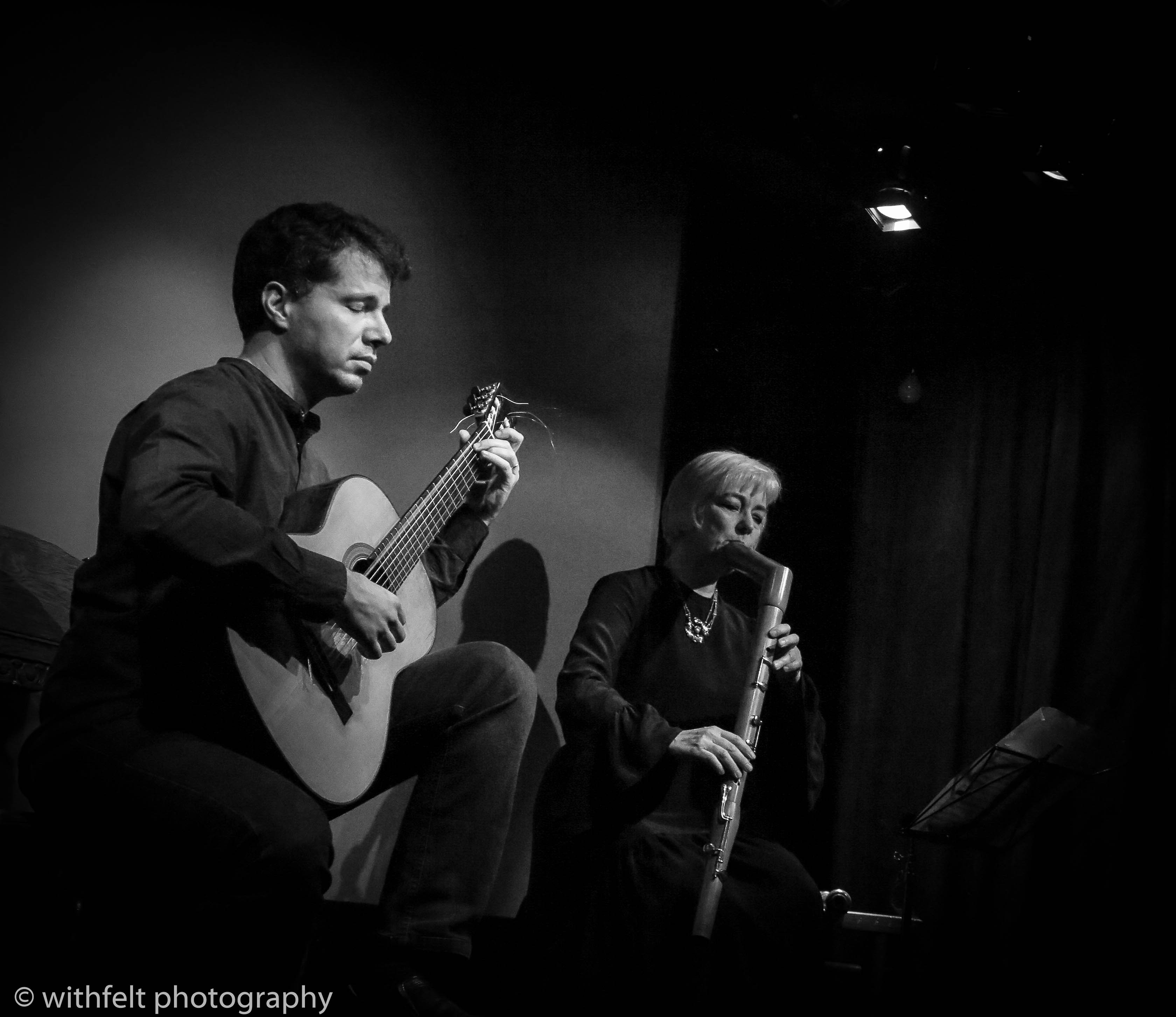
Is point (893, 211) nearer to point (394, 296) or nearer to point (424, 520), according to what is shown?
point (394, 296)

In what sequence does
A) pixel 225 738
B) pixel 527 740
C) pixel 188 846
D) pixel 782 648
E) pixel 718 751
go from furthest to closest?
pixel 527 740 → pixel 782 648 → pixel 718 751 → pixel 225 738 → pixel 188 846

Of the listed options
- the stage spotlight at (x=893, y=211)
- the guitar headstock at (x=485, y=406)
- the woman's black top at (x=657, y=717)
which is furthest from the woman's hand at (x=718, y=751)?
the stage spotlight at (x=893, y=211)

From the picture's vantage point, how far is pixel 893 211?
13.6 ft

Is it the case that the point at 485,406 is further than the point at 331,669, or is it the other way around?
the point at 485,406

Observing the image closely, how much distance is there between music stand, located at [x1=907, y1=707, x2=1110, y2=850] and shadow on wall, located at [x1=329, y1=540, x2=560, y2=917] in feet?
3.93

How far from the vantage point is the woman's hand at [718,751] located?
297 cm

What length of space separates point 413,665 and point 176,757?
64 cm

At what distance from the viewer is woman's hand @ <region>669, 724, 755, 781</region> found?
297 centimetres

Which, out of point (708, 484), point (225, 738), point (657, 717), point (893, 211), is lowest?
point (225, 738)

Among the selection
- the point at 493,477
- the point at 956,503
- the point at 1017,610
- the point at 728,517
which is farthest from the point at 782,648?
the point at 956,503

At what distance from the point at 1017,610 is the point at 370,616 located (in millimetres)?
2990

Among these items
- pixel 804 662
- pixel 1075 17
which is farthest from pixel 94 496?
pixel 1075 17

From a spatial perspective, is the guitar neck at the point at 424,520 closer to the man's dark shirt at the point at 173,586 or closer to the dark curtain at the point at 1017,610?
the man's dark shirt at the point at 173,586

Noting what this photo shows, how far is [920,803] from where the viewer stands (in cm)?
427
